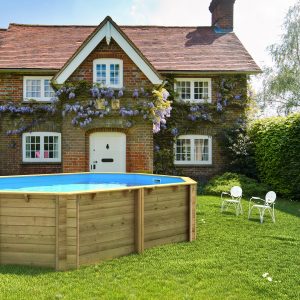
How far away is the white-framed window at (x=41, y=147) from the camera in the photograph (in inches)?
743

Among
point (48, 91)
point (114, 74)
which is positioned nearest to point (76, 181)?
point (114, 74)

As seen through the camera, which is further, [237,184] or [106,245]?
[237,184]

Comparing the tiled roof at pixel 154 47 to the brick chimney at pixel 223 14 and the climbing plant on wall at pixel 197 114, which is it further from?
the climbing plant on wall at pixel 197 114

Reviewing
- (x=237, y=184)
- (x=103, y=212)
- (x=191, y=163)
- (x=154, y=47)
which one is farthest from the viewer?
(x=154, y=47)

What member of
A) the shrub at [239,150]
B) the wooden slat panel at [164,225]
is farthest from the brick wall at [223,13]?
the wooden slat panel at [164,225]

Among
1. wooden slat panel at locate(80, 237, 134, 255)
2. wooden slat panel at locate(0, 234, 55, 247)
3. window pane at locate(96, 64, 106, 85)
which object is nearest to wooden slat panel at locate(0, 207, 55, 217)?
wooden slat panel at locate(0, 234, 55, 247)

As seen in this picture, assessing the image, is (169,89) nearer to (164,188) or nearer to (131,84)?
(131,84)

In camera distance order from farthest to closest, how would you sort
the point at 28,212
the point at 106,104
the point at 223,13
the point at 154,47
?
1. the point at 223,13
2. the point at 154,47
3. the point at 106,104
4. the point at 28,212

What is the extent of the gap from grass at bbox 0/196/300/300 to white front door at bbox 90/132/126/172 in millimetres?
8573

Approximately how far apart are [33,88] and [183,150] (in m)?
8.15

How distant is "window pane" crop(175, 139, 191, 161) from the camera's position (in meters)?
19.7

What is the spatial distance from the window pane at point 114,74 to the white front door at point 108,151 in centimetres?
224

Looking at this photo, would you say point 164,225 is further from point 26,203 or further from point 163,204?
point 26,203

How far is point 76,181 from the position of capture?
13461 millimetres
